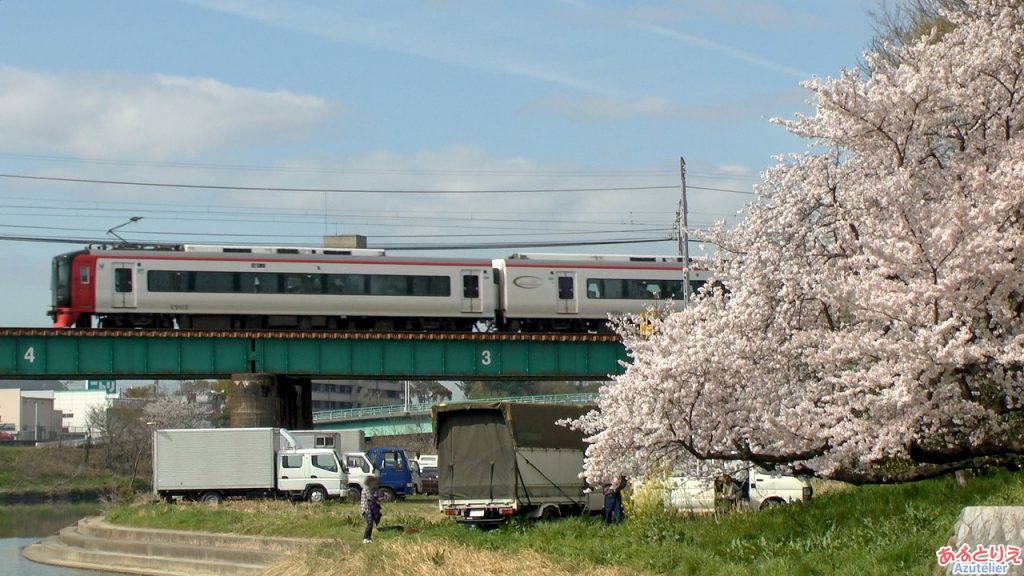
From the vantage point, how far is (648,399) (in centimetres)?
1597

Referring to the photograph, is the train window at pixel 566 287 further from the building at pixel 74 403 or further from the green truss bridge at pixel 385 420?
the building at pixel 74 403

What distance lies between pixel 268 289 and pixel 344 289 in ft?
9.06

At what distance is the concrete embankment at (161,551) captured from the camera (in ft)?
77.6

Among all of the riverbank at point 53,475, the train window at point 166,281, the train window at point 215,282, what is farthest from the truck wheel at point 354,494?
the riverbank at point 53,475

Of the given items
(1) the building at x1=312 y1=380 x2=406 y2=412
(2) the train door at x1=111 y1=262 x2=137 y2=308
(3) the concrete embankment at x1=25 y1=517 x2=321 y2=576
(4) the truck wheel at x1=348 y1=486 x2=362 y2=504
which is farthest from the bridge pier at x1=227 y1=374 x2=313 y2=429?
(1) the building at x1=312 y1=380 x2=406 y2=412

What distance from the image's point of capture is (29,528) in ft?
140

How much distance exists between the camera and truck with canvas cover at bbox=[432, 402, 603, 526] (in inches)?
918

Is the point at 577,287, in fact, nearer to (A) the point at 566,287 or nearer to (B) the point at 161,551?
(A) the point at 566,287

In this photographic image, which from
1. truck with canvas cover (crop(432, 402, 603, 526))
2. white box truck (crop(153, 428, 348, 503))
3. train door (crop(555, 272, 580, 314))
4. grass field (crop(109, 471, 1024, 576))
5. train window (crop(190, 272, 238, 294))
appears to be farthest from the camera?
train door (crop(555, 272, 580, 314))

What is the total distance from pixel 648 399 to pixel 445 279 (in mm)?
30325

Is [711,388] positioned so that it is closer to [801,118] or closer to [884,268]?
[884,268]

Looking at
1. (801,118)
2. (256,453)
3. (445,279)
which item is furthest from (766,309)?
(445,279)

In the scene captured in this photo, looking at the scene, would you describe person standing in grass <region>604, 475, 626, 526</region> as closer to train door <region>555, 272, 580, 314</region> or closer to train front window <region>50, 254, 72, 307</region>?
train door <region>555, 272, 580, 314</region>

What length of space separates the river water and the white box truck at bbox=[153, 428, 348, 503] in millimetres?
4528
